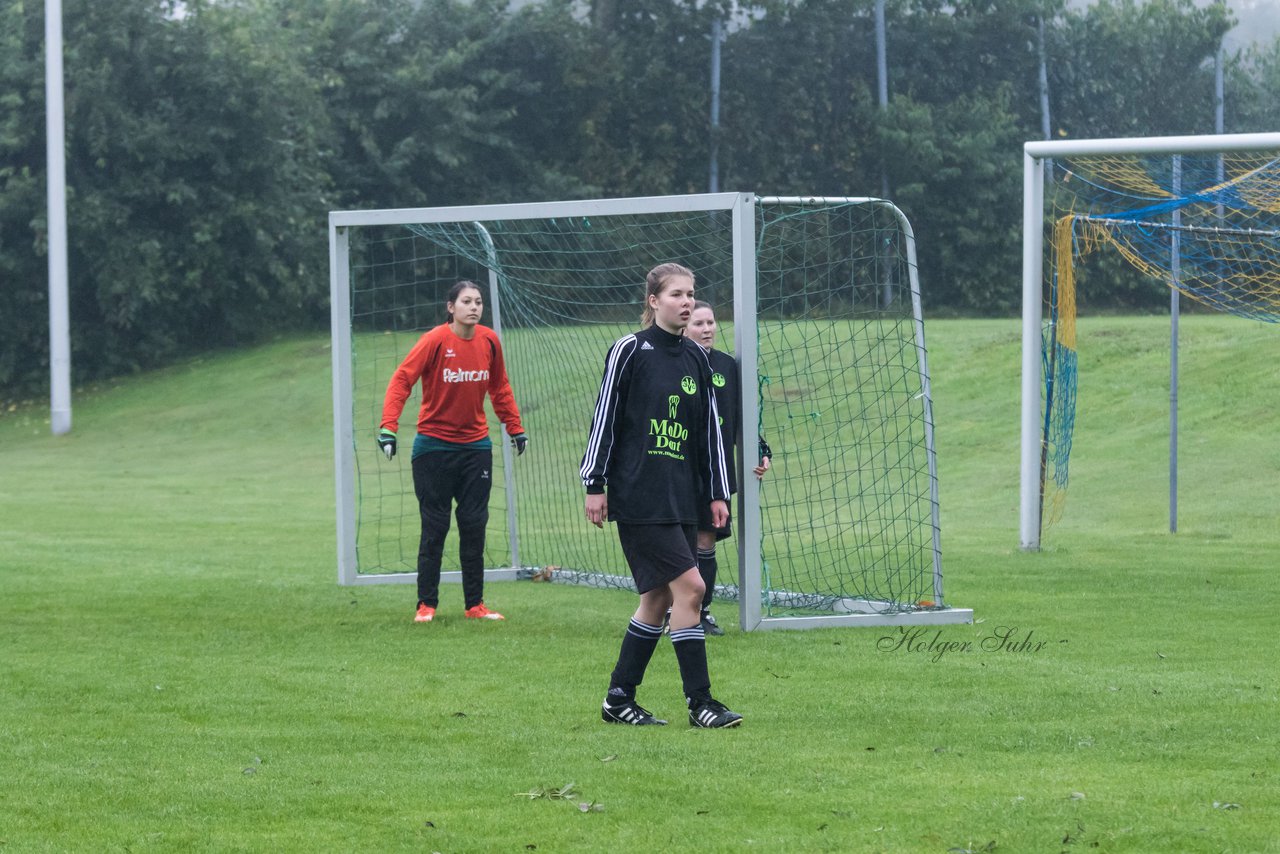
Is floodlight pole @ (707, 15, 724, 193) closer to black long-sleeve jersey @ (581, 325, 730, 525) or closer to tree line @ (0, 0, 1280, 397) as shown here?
tree line @ (0, 0, 1280, 397)

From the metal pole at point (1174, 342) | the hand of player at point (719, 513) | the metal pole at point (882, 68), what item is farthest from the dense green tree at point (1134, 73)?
the hand of player at point (719, 513)

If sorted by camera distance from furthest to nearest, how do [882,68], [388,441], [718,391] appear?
[882,68] → [388,441] → [718,391]

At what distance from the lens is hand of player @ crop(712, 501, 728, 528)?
668 centimetres

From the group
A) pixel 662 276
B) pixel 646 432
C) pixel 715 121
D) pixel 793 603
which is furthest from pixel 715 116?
pixel 646 432

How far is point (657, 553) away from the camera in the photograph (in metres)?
6.49

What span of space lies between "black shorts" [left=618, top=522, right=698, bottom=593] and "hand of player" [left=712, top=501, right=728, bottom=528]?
19cm

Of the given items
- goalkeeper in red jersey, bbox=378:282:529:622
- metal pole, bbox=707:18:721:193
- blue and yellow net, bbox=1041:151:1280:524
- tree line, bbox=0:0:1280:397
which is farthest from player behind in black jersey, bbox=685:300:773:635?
metal pole, bbox=707:18:721:193

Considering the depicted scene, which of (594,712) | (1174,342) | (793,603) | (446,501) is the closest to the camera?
(594,712)

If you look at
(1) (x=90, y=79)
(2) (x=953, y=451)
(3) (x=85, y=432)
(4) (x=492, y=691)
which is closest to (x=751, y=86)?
(1) (x=90, y=79)

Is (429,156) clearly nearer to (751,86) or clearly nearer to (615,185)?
(615,185)

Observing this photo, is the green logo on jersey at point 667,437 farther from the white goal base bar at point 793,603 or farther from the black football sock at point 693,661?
the white goal base bar at point 793,603

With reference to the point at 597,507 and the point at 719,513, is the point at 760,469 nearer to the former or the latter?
the point at 719,513

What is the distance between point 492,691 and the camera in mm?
7465

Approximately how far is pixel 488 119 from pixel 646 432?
3648 cm
